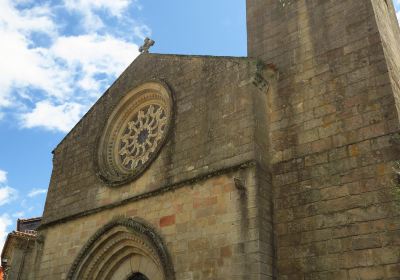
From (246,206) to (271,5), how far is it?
4643 millimetres

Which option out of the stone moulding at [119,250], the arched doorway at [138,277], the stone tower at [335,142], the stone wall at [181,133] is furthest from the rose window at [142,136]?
the stone tower at [335,142]

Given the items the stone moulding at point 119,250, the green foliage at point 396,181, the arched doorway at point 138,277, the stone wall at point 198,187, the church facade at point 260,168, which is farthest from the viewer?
the arched doorway at point 138,277

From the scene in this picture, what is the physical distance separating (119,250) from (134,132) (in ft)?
9.38

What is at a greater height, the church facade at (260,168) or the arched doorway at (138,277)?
the church facade at (260,168)

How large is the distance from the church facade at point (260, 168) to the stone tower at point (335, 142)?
2 centimetres

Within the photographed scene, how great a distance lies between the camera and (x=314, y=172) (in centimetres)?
714

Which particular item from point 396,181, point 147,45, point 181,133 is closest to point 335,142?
point 396,181

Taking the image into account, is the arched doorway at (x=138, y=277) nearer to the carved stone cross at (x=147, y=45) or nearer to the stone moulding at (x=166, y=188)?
the stone moulding at (x=166, y=188)

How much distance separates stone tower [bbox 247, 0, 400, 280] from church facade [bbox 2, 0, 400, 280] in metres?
0.02

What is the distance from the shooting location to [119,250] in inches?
364

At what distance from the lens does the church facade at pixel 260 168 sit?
6566mm

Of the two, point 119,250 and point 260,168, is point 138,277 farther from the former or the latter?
point 260,168

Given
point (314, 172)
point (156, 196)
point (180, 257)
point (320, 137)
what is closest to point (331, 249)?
point (314, 172)

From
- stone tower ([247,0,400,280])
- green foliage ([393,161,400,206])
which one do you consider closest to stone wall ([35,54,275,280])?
stone tower ([247,0,400,280])
